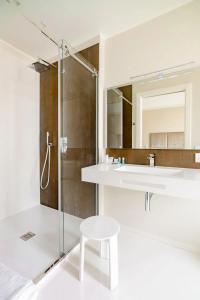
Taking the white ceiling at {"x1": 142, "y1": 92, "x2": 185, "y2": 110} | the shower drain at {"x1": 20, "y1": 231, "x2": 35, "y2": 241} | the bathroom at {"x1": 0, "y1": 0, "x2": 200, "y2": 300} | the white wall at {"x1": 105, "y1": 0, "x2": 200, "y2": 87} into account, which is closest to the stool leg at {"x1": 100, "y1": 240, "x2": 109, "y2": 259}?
the bathroom at {"x1": 0, "y1": 0, "x2": 200, "y2": 300}

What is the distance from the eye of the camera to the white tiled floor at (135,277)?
122 cm

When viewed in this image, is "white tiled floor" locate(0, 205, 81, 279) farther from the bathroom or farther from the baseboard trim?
the baseboard trim

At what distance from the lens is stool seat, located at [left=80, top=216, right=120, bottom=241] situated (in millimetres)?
1274

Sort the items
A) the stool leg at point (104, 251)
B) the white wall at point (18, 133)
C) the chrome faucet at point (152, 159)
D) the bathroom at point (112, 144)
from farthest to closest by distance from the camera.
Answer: the white wall at point (18, 133)
the chrome faucet at point (152, 159)
the stool leg at point (104, 251)
the bathroom at point (112, 144)

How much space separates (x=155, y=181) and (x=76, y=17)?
6.41 ft

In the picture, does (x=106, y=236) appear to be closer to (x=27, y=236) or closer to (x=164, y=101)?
(x=27, y=236)

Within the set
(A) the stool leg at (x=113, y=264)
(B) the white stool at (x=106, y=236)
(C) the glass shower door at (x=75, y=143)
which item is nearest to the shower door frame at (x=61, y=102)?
(C) the glass shower door at (x=75, y=143)

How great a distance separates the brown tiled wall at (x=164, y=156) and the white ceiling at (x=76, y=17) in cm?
150

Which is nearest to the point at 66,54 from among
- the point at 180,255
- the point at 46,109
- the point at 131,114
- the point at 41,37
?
the point at 41,37

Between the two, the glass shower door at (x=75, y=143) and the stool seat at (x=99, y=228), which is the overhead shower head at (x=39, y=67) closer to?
the glass shower door at (x=75, y=143)

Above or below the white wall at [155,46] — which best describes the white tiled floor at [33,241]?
below

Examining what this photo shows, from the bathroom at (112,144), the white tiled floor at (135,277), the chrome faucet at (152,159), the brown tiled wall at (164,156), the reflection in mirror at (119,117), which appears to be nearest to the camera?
the white tiled floor at (135,277)

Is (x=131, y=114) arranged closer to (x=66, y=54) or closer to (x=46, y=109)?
(x=66, y=54)

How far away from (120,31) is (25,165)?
2359 millimetres
